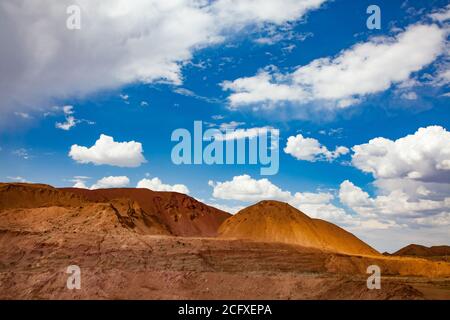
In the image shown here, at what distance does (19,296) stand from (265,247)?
24.9m

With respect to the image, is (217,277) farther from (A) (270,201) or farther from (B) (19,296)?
(A) (270,201)

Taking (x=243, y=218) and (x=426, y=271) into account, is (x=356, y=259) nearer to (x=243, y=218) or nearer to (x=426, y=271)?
(x=426, y=271)

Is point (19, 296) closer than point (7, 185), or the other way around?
point (19, 296)

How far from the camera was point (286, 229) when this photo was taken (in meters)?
56.3

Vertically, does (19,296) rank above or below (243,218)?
below

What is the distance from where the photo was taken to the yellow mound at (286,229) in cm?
5534

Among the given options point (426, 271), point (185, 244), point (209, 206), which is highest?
point (209, 206)

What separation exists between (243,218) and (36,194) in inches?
1033

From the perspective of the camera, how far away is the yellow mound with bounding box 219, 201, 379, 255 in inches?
2179

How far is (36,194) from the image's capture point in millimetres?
48844
